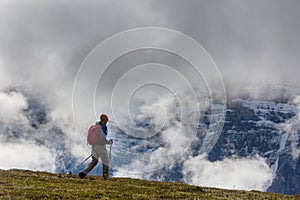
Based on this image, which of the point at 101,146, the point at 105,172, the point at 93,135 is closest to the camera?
the point at 93,135

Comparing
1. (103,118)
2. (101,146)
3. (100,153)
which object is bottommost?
(100,153)

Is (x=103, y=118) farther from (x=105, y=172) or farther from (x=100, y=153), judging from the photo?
(x=105, y=172)

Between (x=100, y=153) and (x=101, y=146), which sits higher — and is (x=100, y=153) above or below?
below

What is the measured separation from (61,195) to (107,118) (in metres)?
10.3

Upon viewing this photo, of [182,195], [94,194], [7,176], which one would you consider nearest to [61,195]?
[94,194]

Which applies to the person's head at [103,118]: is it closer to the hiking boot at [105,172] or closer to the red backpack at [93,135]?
the red backpack at [93,135]

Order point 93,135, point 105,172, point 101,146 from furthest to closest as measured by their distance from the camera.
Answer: point 105,172 → point 101,146 → point 93,135

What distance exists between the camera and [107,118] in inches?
1208

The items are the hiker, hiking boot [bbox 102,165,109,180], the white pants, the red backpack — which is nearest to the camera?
the red backpack

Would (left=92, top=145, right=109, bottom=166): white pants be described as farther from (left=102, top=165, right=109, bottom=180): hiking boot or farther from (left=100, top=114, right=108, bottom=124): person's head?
(left=100, top=114, right=108, bottom=124): person's head

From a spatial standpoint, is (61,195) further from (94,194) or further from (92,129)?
(92,129)

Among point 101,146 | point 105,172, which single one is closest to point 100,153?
→ point 101,146

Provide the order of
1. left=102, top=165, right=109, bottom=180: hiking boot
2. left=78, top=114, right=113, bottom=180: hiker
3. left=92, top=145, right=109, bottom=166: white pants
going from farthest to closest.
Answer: left=102, top=165, right=109, bottom=180: hiking boot
left=92, top=145, right=109, bottom=166: white pants
left=78, top=114, right=113, bottom=180: hiker

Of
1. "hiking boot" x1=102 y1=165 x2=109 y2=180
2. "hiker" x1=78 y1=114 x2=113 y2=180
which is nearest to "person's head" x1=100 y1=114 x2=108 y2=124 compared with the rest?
"hiker" x1=78 y1=114 x2=113 y2=180
